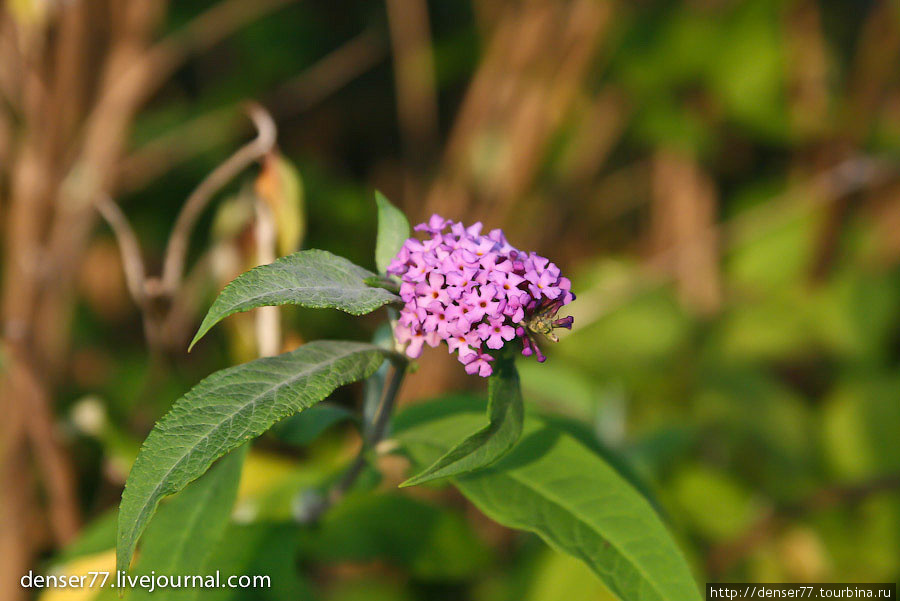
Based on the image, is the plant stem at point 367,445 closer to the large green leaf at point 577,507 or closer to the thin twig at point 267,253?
the large green leaf at point 577,507

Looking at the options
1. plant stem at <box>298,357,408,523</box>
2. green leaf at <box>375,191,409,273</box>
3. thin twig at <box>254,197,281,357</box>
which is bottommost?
plant stem at <box>298,357,408,523</box>

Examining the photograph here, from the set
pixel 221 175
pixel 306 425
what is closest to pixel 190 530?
pixel 306 425

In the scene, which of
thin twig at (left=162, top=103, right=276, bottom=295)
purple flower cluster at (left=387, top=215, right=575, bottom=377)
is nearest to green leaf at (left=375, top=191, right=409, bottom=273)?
purple flower cluster at (left=387, top=215, right=575, bottom=377)

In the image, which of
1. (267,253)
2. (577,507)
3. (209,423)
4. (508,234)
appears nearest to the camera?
(209,423)

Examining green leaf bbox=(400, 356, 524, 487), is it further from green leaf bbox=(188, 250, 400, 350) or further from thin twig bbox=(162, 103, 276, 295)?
thin twig bbox=(162, 103, 276, 295)

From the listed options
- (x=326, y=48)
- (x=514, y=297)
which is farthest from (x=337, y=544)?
(x=326, y=48)

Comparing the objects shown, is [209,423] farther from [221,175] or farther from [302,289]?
[221,175]
